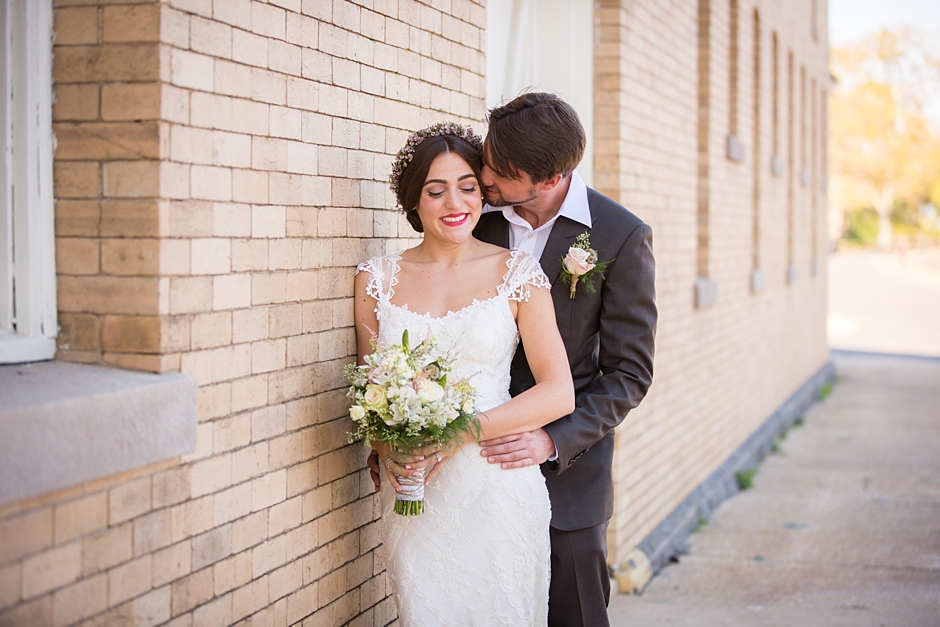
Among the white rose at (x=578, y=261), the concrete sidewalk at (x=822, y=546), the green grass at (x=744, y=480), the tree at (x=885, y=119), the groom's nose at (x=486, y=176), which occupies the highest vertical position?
the tree at (x=885, y=119)

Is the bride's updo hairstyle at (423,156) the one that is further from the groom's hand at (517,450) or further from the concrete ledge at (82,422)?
the concrete ledge at (82,422)

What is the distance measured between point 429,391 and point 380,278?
715 mm

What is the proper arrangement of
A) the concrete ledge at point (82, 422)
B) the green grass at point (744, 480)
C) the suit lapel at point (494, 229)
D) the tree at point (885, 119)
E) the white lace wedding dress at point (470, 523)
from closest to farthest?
the concrete ledge at point (82, 422) < the white lace wedding dress at point (470, 523) < the suit lapel at point (494, 229) < the green grass at point (744, 480) < the tree at point (885, 119)

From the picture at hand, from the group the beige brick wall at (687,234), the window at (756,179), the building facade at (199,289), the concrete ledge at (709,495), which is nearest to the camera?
the building facade at (199,289)

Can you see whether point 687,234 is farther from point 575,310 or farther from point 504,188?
point 504,188

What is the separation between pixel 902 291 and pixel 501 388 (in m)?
36.7

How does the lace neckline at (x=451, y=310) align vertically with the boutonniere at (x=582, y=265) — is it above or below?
below

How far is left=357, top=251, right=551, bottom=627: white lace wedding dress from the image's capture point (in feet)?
10.5

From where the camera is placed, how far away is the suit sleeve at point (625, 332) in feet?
11.6

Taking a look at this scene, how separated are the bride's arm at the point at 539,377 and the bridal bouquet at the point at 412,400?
0.73 feet

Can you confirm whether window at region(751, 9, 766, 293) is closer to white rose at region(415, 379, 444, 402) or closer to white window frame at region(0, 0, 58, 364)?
white rose at region(415, 379, 444, 402)

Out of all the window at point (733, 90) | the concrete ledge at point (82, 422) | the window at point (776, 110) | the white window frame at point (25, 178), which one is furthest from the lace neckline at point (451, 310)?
the window at point (776, 110)

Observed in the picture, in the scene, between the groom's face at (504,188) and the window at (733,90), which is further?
the window at (733,90)

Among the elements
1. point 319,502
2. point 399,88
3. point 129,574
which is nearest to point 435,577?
point 319,502
